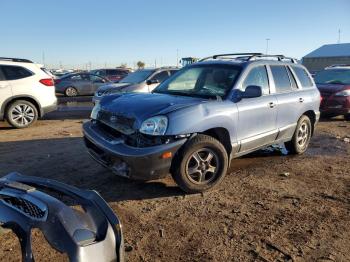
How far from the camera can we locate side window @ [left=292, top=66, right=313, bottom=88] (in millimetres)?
6920

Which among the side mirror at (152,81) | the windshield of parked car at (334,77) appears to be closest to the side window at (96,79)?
the side mirror at (152,81)

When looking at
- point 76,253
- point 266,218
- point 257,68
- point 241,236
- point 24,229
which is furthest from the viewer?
point 257,68

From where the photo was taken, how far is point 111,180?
547 cm

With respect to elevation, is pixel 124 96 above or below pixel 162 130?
above

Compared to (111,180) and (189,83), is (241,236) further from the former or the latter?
(189,83)

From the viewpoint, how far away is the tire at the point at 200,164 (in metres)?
4.66

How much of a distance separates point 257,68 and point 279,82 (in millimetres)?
660

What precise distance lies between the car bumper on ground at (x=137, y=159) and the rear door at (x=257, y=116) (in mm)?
1205

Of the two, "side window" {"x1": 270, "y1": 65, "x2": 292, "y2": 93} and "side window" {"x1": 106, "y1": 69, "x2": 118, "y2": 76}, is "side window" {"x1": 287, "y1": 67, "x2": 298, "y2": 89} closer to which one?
"side window" {"x1": 270, "y1": 65, "x2": 292, "y2": 93}

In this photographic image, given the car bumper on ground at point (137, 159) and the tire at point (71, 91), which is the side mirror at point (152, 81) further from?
the tire at point (71, 91)

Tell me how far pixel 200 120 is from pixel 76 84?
1673 centimetres

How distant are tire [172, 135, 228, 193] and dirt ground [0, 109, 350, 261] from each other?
0.17m

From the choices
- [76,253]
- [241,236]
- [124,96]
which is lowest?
[241,236]

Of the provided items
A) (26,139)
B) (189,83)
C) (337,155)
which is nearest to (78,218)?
(189,83)
